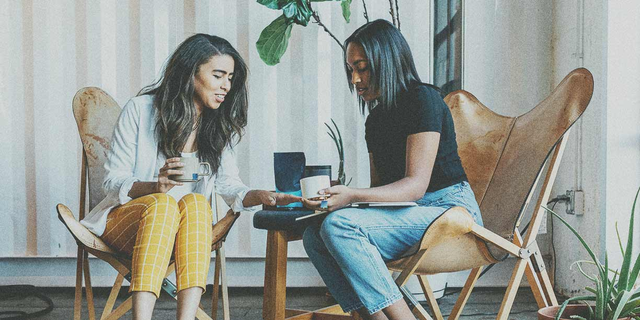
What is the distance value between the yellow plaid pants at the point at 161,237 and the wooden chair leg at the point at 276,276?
228mm

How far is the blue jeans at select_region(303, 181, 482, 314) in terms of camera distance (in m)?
1.76

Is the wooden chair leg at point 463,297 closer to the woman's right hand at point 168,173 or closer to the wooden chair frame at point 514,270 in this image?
the wooden chair frame at point 514,270

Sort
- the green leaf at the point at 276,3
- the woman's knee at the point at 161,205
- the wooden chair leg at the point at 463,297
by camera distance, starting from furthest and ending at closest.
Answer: the green leaf at the point at 276,3
the wooden chair leg at the point at 463,297
the woman's knee at the point at 161,205

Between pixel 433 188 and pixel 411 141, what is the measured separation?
0.21 m

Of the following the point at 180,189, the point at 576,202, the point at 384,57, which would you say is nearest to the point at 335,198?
the point at 384,57

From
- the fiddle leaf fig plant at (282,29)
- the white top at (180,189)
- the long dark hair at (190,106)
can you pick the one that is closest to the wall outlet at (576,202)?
the fiddle leaf fig plant at (282,29)

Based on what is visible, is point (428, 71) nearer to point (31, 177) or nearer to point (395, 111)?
point (395, 111)

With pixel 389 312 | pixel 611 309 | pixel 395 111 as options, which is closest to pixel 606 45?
pixel 395 111

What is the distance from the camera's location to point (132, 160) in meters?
2.29

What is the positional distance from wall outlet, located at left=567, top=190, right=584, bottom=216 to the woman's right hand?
184 cm

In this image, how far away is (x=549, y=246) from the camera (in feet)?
10.8

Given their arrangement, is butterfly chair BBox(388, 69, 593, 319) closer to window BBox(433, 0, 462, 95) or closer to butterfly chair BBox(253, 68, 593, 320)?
butterfly chair BBox(253, 68, 593, 320)

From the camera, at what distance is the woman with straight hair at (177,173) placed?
191cm

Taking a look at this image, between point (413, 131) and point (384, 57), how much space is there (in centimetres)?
26
